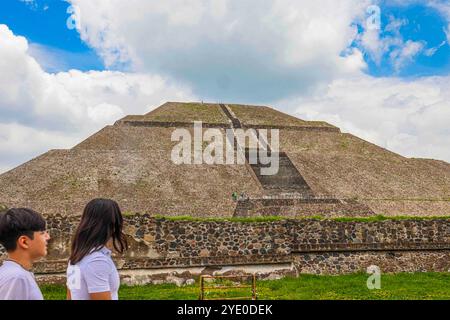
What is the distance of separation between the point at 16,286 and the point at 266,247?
1211 centimetres

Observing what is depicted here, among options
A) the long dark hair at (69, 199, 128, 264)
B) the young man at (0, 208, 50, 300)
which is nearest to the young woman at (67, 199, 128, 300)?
the long dark hair at (69, 199, 128, 264)

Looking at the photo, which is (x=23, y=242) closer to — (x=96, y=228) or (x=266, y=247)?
(x=96, y=228)

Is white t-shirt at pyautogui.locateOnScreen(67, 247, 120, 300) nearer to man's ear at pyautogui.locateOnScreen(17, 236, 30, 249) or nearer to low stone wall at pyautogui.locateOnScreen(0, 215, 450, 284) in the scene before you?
man's ear at pyautogui.locateOnScreen(17, 236, 30, 249)

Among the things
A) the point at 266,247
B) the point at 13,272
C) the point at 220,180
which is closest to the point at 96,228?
the point at 13,272

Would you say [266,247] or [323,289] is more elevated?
[266,247]

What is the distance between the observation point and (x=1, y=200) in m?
28.0

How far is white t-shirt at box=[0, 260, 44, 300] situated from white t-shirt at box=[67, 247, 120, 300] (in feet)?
1.29

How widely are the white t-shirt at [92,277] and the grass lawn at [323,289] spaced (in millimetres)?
7723

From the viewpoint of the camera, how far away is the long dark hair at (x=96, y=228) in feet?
12.7

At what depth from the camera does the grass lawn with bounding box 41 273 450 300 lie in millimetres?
11570

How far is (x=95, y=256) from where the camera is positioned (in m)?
3.80

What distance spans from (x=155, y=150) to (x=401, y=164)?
19.6m
